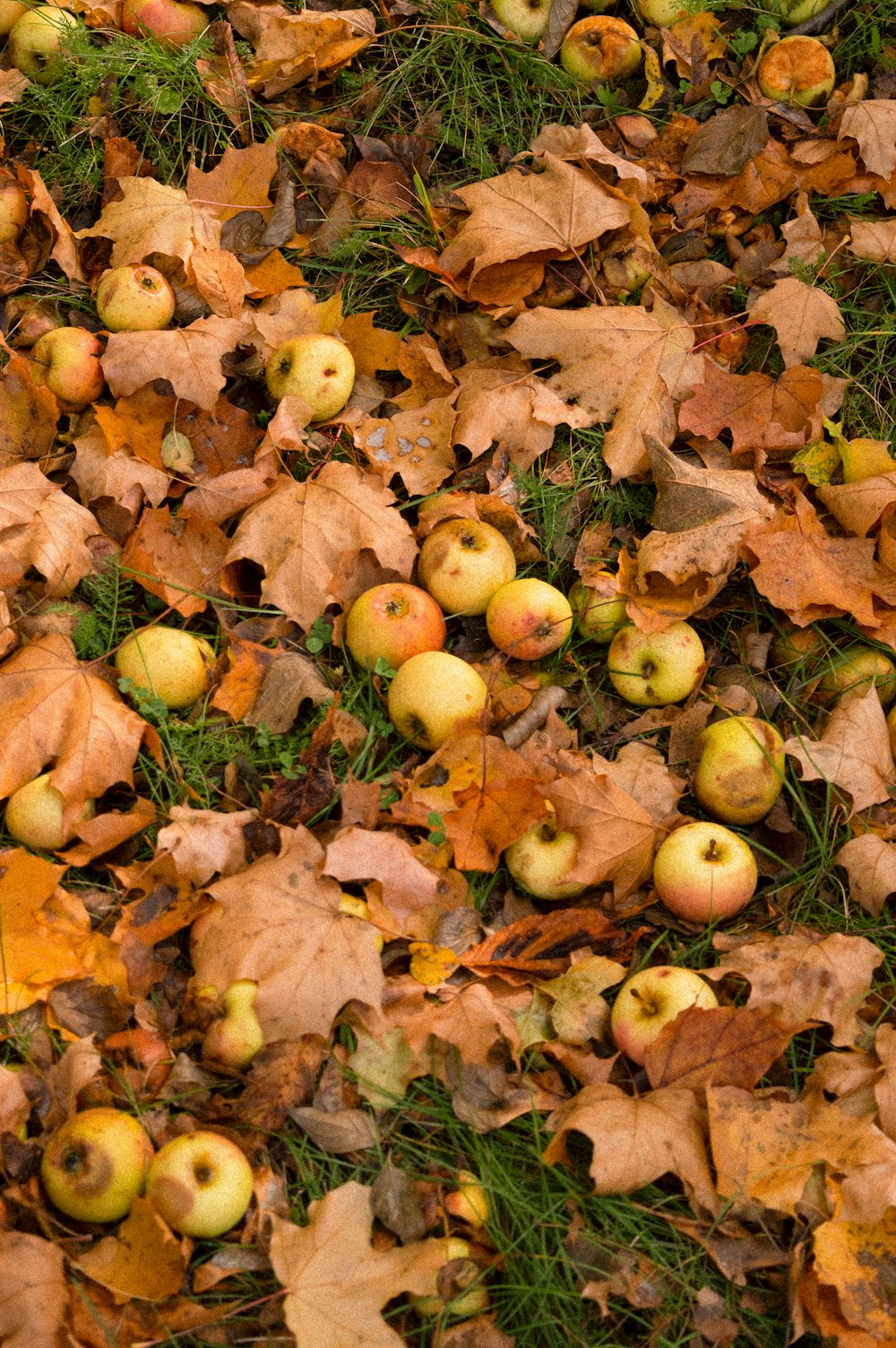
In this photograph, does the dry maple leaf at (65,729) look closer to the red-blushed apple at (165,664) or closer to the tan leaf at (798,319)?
the red-blushed apple at (165,664)

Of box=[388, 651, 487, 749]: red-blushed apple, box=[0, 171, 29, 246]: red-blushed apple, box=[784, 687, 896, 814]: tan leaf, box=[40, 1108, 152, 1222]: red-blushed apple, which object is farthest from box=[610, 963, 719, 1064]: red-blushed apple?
box=[0, 171, 29, 246]: red-blushed apple

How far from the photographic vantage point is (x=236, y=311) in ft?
11.0

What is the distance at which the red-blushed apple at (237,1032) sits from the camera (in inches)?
92.0

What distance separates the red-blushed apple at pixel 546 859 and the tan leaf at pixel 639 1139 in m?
0.50

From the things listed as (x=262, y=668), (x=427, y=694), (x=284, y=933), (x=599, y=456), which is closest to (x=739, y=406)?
(x=599, y=456)

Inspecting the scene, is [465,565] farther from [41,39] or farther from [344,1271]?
[41,39]

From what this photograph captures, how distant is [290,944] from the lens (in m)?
2.38

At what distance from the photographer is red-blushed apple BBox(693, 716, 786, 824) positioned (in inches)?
108

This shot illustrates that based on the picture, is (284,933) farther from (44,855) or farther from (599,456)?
(599,456)

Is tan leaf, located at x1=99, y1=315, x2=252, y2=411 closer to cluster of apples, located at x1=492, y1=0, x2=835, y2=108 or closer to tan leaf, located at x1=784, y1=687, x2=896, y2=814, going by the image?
cluster of apples, located at x1=492, y1=0, x2=835, y2=108

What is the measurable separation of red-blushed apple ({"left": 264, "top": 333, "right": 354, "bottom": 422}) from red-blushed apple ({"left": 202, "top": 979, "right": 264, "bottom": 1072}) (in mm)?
1662

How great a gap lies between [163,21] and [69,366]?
1.42 metres

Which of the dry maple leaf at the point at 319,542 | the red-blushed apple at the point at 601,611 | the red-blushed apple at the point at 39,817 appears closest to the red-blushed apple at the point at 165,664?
the dry maple leaf at the point at 319,542

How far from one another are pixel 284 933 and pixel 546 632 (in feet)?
3.50
